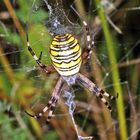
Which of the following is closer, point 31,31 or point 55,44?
point 55,44

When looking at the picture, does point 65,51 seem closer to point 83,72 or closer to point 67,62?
point 67,62

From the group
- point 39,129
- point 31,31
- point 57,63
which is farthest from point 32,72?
point 57,63

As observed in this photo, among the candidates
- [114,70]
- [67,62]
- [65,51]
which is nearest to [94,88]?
[114,70]

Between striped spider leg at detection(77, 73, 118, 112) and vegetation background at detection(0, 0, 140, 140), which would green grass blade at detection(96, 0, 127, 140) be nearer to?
vegetation background at detection(0, 0, 140, 140)

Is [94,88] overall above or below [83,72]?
below

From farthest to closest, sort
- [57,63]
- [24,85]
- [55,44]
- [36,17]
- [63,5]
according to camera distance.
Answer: [24,85]
[36,17]
[63,5]
[57,63]
[55,44]

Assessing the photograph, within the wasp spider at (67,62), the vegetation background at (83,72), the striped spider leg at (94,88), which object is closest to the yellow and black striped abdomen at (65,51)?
the wasp spider at (67,62)

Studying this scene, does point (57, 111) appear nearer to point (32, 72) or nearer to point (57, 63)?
point (32, 72)
